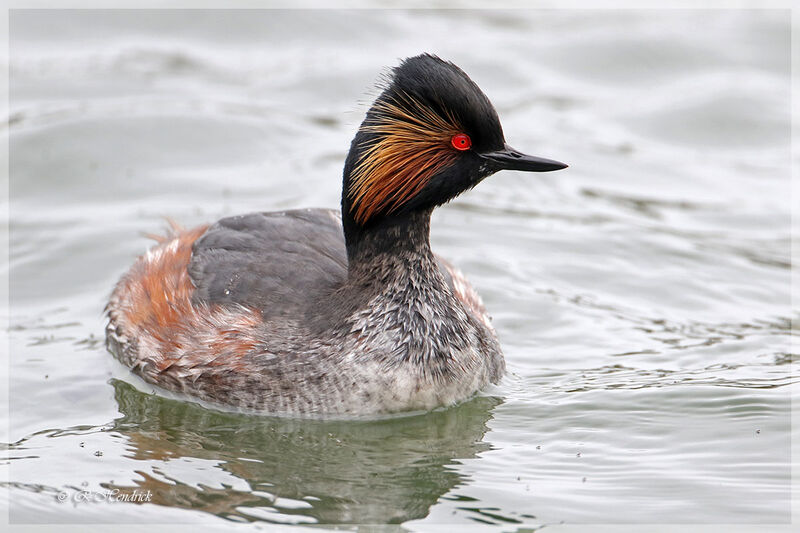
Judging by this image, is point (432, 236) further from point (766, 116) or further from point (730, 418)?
point (766, 116)

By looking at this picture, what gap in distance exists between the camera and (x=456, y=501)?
750 cm

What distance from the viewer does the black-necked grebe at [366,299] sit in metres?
8.30

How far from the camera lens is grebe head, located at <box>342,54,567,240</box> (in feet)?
26.9

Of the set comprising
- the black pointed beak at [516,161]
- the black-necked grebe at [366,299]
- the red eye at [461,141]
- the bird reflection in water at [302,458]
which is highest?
the red eye at [461,141]

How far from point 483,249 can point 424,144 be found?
3861 millimetres

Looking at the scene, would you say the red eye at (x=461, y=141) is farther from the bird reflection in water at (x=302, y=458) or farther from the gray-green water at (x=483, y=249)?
the bird reflection in water at (x=302, y=458)

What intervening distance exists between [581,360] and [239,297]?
2.89 metres

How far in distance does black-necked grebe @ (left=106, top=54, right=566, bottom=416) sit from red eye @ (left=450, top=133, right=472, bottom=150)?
12 mm

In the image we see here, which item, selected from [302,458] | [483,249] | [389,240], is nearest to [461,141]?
[389,240]

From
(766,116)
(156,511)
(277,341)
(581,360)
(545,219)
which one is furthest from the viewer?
(766,116)

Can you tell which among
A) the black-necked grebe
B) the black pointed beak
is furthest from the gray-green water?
the black pointed beak

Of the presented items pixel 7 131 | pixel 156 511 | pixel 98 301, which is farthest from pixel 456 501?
pixel 7 131

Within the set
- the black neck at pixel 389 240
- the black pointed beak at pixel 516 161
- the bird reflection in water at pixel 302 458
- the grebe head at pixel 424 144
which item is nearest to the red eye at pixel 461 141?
the grebe head at pixel 424 144

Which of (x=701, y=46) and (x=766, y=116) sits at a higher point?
(x=701, y=46)
